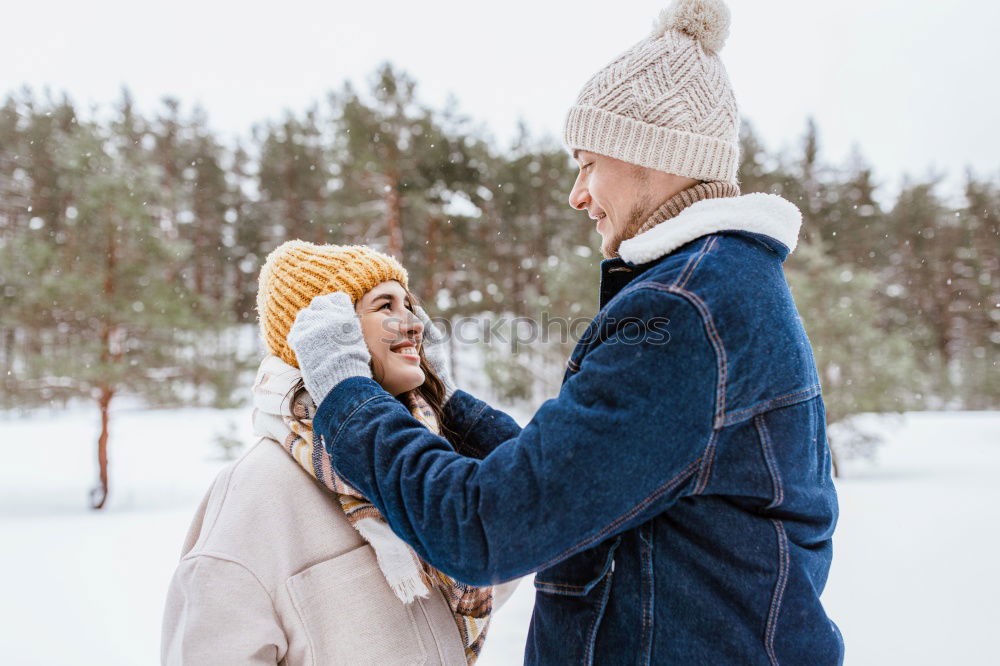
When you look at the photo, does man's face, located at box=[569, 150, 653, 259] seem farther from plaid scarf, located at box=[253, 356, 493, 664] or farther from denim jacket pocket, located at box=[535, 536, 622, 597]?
plaid scarf, located at box=[253, 356, 493, 664]

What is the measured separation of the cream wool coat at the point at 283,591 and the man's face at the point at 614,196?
36.9 inches

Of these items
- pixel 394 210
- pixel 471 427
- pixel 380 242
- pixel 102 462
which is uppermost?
pixel 394 210

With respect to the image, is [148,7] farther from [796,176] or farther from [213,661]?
[213,661]

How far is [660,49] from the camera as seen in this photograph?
49.2 inches

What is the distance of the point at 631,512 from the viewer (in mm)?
923

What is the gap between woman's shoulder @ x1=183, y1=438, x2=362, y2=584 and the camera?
4.31 feet

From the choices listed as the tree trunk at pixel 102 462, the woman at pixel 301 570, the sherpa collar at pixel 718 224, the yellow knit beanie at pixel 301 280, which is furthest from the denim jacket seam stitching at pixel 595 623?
the tree trunk at pixel 102 462

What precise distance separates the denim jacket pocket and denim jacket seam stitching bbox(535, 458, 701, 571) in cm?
13

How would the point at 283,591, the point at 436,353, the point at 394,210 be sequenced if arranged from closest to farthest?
the point at 283,591
the point at 436,353
the point at 394,210

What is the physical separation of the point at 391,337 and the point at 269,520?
0.56 metres

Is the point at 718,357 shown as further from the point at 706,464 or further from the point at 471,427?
the point at 471,427

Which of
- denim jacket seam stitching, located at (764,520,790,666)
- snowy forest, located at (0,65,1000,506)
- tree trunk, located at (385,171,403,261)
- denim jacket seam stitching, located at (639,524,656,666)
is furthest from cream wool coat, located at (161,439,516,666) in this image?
tree trunk, located at (385,171,403,261)

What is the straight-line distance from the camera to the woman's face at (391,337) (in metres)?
1.62

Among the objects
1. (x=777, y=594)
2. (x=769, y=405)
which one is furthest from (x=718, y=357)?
(x=777, y=594)
